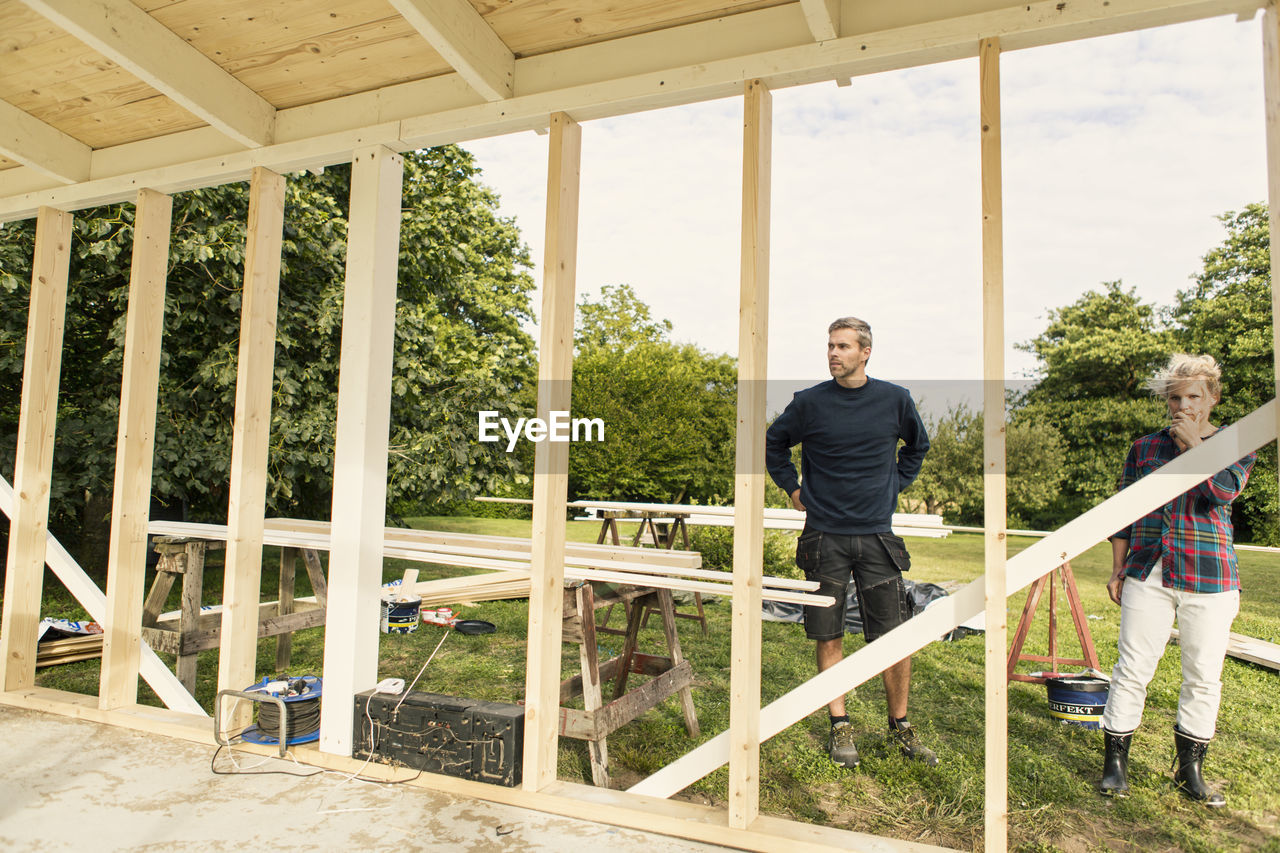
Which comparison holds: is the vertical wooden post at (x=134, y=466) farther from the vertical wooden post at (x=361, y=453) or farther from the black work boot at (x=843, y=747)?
the black work boot at (x=843, y=747)

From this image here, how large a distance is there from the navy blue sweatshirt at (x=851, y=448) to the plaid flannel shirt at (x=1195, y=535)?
894mm

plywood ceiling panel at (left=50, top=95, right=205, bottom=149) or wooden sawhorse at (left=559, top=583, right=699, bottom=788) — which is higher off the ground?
plywood ceiling panel at (left=50, top=95, right=205, bottom=149)

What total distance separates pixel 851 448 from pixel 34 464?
381cm

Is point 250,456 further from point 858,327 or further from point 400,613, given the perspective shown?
point 400,613

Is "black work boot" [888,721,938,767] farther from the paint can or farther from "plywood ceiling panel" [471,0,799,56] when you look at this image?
the paint can

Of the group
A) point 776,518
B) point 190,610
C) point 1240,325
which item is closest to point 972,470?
point 1240,325

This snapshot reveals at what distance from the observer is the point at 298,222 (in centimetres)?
761

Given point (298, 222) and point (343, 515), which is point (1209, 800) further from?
point (298, 222)

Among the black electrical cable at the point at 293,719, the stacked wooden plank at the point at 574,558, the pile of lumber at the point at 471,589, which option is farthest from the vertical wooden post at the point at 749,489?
the pile of lumber at the point at 471,589

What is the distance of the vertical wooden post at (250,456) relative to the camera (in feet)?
10.4

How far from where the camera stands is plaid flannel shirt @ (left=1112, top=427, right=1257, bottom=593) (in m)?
2.72

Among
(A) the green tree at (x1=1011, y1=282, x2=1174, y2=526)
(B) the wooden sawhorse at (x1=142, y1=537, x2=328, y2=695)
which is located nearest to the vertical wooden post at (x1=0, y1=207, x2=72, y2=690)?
(B) the wooden sawhorse at (x1=142, y1=537, x2=328, y2=695)

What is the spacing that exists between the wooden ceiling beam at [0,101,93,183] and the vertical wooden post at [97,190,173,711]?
493 mm

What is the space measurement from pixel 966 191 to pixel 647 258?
10739mm
